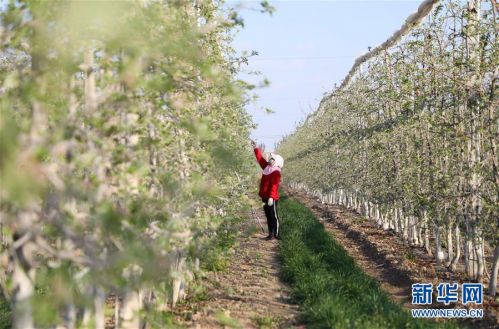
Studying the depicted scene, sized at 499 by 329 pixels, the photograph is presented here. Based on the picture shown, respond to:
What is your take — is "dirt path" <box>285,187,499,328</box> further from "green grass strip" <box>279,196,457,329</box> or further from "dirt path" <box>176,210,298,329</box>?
"dirt path" <box>176,210,298,329</box>

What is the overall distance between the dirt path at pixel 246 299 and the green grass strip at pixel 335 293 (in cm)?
24

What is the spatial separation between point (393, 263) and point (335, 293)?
4.08m

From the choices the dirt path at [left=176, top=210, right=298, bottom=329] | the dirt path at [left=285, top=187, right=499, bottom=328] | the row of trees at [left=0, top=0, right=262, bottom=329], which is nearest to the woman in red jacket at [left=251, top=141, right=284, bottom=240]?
the dirt path at [left=176, top=210, right=298, bottom=329]

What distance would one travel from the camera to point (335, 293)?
8531 mm

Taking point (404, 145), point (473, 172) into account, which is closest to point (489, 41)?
point (473, 172)

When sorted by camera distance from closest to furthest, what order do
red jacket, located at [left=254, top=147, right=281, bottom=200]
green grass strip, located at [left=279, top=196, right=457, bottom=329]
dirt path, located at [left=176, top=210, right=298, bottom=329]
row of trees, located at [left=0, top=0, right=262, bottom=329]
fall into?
row of trees, located at [left=0, top=0, right=262, bottom=329] < green grass strip, located at [left=279, top=196, right=457, bottom=329] < dirt path, located at [left=176, top=210, right=298, bottom=329] < red jacket, located at [left=254, top=147, right=281, bottom=200]

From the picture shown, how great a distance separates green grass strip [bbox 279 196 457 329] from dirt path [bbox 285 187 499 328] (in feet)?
2.28

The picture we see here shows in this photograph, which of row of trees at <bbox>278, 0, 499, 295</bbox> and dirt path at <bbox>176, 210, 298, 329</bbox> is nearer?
dirt path at <bbox>176, 210, 298, 329</bbox>

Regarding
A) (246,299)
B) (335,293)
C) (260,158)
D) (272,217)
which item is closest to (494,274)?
(335,293)

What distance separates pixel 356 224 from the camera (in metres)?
19.2

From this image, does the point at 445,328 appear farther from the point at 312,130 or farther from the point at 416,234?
the point at 312,130

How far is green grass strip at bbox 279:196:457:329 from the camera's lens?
7.20 meters

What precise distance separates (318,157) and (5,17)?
1002 inches

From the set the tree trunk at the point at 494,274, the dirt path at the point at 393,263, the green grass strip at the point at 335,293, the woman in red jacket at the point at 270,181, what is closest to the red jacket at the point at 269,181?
the woman in red jacket at the point at 270,181
